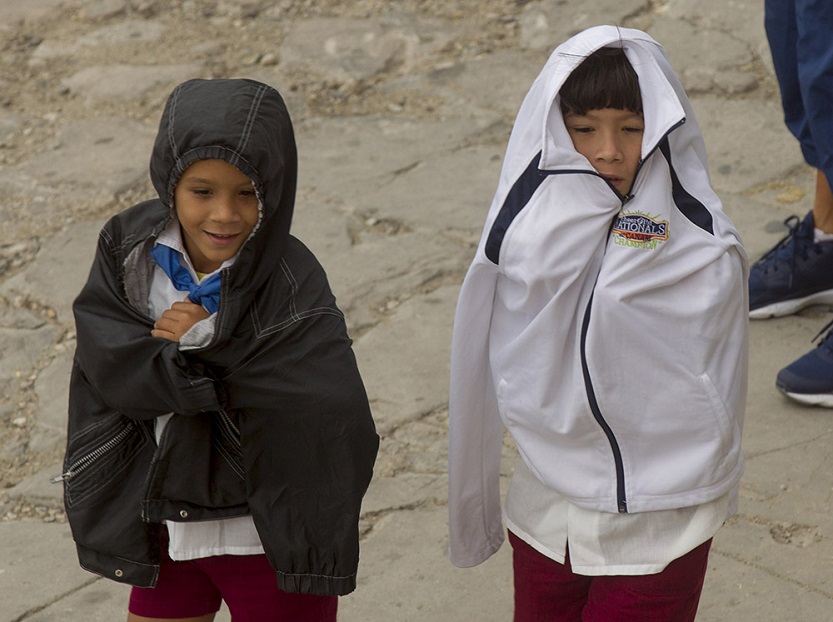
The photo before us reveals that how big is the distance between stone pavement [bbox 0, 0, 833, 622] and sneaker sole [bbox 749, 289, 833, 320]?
0.04 m

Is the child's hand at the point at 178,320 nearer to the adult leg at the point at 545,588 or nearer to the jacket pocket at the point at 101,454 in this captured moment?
the jacket pocket at the point at 101,454

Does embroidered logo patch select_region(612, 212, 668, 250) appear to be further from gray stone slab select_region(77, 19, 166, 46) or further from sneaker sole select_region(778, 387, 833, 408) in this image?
gray stone slab select_region(77, 19, 166, 46)

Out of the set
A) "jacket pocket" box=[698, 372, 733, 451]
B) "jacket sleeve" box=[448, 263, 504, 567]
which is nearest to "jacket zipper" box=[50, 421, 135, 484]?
"jacket sleeve" box=[448, 263, 504, 567]

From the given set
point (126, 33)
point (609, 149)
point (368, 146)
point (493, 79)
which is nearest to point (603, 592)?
point (609, 149)

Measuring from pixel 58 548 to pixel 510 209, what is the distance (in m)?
1.50

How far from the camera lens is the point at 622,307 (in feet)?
6.28

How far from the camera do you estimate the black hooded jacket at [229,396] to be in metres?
1.98

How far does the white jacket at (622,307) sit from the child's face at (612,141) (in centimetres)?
3

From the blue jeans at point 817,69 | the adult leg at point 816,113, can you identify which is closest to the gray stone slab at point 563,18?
the blue jeans at point 817,69

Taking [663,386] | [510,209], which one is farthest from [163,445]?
[663,386]

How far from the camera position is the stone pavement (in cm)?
277

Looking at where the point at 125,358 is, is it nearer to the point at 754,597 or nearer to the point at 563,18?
the point at 754,597

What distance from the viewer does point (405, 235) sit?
4.17 metres

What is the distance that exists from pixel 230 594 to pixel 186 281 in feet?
1.81
